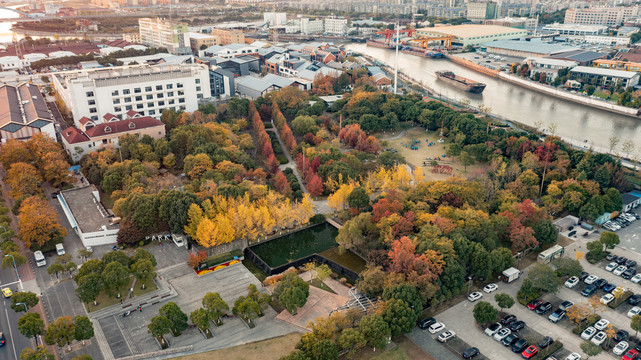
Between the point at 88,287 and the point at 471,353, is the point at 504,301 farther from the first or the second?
the point at 88,287

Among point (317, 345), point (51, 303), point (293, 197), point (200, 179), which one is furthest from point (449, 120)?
point (51, 303)

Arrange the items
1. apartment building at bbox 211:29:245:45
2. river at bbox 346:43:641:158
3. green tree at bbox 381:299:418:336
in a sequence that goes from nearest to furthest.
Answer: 1. green tree at bbox 381:299:418:336
2. river at bbox 346:43:641:158
3. apartment building at bbox 211:29:245:45

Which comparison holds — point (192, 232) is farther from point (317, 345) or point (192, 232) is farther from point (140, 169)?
point (317, 345)

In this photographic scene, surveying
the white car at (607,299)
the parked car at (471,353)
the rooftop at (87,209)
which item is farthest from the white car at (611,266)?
the rooftop at (87,209)

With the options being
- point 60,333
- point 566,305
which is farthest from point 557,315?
point 60,333

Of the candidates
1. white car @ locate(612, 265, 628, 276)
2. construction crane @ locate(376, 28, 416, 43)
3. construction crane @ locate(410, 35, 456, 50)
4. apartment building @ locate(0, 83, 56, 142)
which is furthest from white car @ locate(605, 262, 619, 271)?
construction crane @ locate(376, 28, 416, 43)

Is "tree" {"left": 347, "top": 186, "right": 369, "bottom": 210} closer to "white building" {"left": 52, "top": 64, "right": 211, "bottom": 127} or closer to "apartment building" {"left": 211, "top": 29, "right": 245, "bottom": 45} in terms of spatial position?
"white building" {"left": 52, "top": 64, "right": 211, "bottom": 127}

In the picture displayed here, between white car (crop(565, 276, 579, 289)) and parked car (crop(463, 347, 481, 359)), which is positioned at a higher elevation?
white car (crop(565, 276, 579, 289))

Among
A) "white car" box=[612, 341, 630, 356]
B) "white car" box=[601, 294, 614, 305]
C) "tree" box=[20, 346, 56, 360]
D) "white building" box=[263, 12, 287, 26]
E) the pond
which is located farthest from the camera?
"white building" box=[263, 12, 287, 26]
